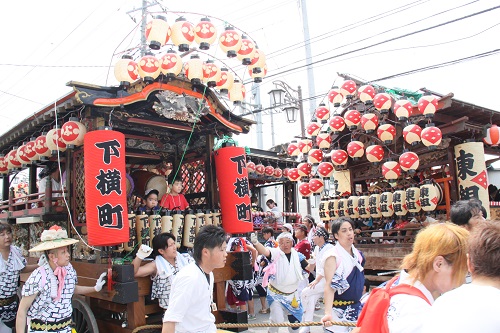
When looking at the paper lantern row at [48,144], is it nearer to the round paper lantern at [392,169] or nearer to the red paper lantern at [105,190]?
the red paper lantern at [105,190]

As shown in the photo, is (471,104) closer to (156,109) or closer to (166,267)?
(156,109)

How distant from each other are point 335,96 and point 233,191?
5818 mm

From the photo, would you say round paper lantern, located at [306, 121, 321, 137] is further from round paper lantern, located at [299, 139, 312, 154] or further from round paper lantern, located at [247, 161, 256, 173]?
round paper lantern, located at [247, 161, 256, 173]

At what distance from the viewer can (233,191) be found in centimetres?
778

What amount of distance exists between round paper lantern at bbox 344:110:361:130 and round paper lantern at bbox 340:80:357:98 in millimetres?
509

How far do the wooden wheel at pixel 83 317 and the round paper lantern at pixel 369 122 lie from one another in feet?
27.4

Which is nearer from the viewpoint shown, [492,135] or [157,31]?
[157,31]

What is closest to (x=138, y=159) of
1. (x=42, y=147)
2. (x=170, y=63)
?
(x=42, y=147)

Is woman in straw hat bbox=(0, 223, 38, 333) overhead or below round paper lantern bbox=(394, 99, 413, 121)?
below

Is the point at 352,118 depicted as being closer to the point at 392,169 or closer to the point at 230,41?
the point at 392,169

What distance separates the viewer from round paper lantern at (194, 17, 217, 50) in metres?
7.36

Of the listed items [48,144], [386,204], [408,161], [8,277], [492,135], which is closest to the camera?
[8,277]

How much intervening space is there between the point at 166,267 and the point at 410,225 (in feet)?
23.8

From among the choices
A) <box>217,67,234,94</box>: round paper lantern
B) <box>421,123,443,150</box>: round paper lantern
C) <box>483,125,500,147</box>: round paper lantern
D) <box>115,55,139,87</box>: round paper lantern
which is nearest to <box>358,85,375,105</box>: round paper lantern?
<box>421,123,443,150</box>: round paper lantern
